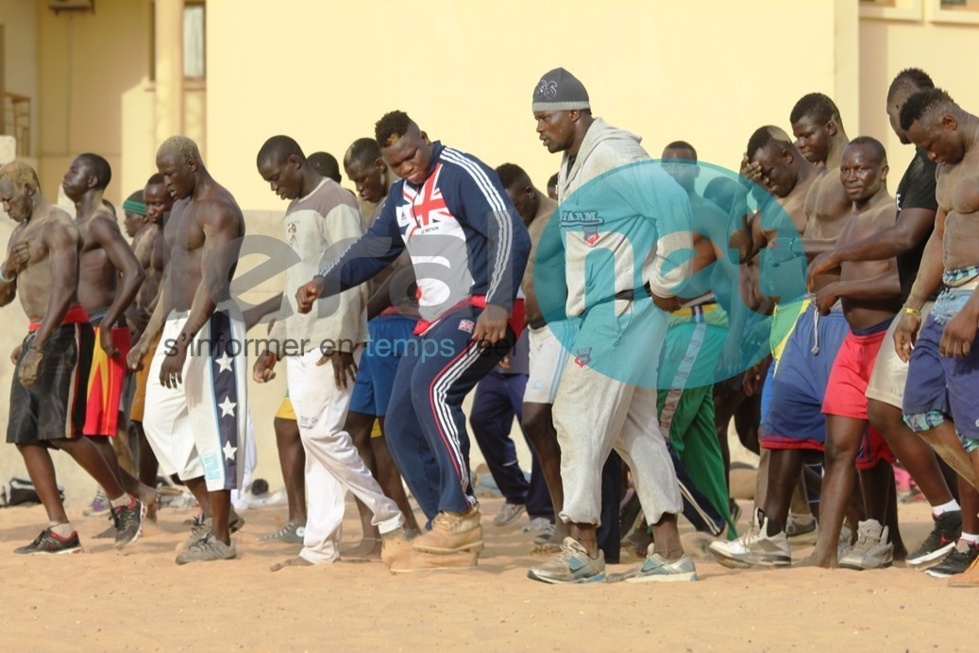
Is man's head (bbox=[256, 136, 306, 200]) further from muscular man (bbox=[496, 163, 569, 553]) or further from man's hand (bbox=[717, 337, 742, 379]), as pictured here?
man's hand (bbox=[717, 337, 742, 379])

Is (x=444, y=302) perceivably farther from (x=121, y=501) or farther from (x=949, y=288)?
(x=121, y=501)

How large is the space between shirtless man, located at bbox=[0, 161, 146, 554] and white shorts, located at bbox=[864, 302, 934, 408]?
177 inches

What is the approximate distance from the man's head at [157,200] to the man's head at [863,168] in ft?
15.7

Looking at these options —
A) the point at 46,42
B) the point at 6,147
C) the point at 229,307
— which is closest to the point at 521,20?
the point at 6,147

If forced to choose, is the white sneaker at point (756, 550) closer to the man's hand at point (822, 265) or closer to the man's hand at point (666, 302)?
the man's hand at point (822, 265)

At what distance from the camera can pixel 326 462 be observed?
26.6 ft

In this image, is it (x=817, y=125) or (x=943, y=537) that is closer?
(x=943, y=537)

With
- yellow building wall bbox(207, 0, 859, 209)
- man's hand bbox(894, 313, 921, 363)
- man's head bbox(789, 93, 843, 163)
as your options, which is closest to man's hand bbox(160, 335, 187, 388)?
man's head bbox(789, 93, 843, 163)

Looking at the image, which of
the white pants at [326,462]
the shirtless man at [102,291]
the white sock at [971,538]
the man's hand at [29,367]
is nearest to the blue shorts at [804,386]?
the white sock at [971,538]

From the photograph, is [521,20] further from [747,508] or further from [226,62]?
[747,508]

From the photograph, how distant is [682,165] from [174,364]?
3527 mm

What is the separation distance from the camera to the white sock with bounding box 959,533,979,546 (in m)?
7.19

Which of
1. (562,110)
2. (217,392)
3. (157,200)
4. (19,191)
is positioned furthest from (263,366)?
(157,200)

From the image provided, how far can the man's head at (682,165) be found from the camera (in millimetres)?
9668
